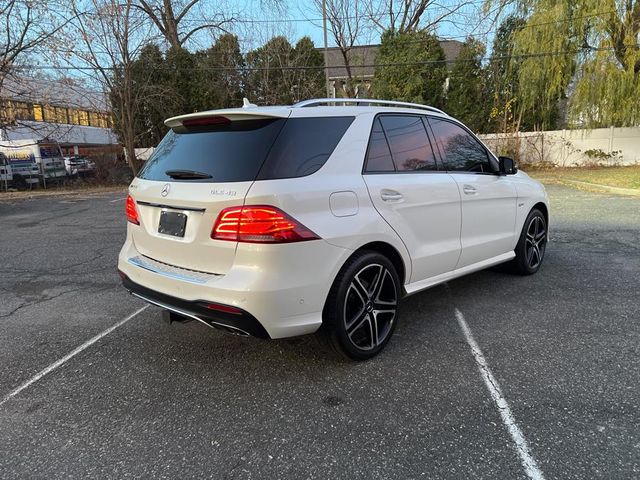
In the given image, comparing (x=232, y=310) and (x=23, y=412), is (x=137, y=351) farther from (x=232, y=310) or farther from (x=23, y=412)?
(x=232, y=310)

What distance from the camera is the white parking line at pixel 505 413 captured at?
2.26 metres

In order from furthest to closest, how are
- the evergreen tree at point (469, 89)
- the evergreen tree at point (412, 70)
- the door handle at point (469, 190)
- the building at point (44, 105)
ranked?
1. the evergreen tree at point (469, 89)
2. the evergreen tree at point (412, 70)
3. the building at point (44, 105)
4. the door handle at point (469, 190)

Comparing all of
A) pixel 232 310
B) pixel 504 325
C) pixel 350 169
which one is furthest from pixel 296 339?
pixel 504 325

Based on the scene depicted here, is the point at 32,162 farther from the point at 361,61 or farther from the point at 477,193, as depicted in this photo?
the point at 477,193

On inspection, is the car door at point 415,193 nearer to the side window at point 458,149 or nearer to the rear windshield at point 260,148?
the side window at point 458,149

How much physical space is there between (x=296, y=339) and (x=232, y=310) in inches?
43.5

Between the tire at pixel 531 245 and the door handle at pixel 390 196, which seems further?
the tire at pixel 531 245

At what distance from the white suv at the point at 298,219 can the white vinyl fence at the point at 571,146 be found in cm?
1939

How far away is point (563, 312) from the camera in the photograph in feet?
13.6

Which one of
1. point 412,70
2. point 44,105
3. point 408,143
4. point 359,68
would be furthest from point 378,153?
point 359,68

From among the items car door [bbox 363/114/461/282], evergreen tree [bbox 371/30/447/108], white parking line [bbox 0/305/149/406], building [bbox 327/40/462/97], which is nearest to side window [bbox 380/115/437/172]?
car door [bbox 363/114/461/282]

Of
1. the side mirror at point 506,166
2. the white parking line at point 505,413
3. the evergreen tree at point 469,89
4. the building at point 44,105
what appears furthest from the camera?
the evergreen tree at point 469,89

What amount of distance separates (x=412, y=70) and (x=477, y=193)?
18.7 meters

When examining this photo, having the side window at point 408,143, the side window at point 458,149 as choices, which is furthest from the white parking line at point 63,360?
the side window at point 458,149
